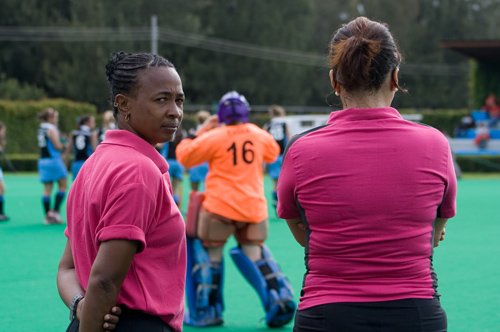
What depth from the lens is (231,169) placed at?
5.52m

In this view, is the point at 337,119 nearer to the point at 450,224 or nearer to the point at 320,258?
the point at 320,258

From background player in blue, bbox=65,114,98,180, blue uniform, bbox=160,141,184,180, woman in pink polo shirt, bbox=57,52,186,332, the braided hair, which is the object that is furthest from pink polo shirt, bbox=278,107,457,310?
blue uniform, bbox=160,141,184,180

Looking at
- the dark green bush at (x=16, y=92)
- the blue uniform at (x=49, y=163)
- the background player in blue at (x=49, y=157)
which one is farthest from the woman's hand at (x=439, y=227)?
the dark green bush at (x=16, y=92)

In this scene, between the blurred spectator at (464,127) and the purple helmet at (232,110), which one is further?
the blurred spectator at (464,127)

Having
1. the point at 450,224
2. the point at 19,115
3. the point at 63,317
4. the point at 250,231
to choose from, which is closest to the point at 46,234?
the point at 63,317

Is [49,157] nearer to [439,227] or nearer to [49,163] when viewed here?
[49,163]

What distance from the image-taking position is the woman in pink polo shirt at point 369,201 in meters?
2.20

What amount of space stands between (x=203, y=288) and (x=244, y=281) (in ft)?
5.93

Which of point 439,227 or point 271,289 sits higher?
point 439,227

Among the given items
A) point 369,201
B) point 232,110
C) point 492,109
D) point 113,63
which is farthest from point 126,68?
point 492,109

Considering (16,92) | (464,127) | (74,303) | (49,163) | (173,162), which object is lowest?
(16,92)

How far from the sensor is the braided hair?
7.43 ft

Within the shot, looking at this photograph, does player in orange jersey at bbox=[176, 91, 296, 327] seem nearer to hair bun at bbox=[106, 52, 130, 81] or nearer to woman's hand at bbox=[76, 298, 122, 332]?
hair bun at bbox=[106, 52, 130, 81]

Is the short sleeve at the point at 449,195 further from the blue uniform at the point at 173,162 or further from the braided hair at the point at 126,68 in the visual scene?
the blue uniform at the point at 173,162
